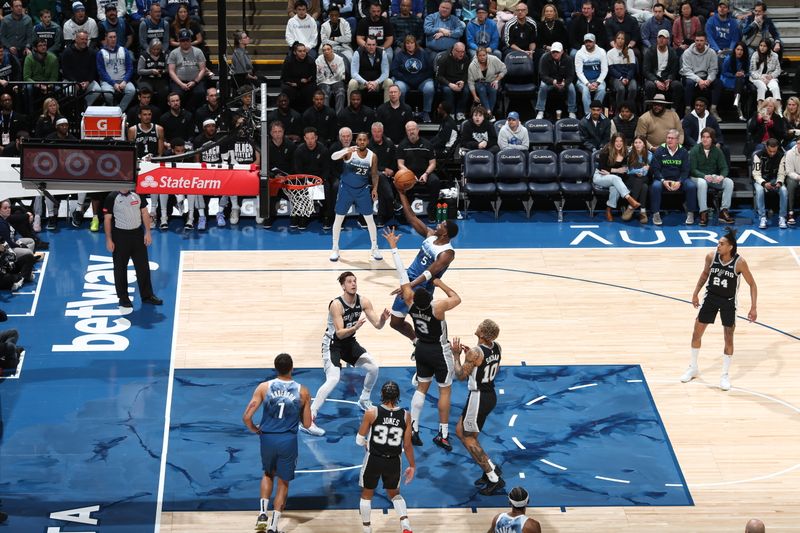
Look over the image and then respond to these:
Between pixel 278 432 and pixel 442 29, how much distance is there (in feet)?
44.0

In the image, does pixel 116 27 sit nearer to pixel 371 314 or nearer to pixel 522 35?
pixel 522 35

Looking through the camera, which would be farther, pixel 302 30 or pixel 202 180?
pixel 302 30

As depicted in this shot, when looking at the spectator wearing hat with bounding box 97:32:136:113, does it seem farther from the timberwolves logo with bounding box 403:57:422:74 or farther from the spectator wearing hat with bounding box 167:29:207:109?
the timberwolves logo with bounding box 403:57:422:74

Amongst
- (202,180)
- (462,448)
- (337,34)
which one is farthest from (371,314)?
(337,34)

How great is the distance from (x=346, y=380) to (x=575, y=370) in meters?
2.91

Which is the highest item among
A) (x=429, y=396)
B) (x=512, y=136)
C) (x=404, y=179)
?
(x=512, y=136)

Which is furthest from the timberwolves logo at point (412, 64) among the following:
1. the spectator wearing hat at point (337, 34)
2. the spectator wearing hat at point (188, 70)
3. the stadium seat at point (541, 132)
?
the spectator wearing hat at point (188, 70)

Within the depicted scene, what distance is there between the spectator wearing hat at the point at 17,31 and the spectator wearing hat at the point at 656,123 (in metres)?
11.4

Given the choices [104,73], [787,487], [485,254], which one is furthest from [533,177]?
[787,487]

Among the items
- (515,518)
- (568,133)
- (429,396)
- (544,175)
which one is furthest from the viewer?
(568,133)

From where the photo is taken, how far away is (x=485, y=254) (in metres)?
20.8

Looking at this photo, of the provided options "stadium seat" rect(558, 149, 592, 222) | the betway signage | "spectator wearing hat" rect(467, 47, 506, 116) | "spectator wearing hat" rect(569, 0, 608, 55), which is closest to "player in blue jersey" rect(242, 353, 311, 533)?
the betway signage

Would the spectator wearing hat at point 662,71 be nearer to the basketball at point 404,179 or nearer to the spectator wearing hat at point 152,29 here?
the basketball at point 404,179

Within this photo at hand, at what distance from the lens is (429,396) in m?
15.9
